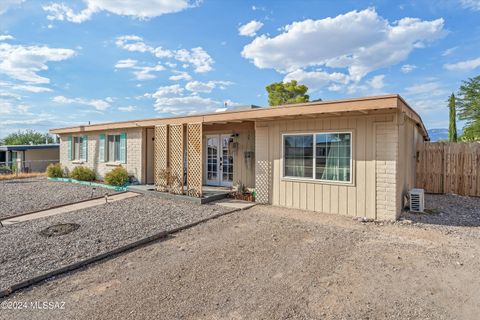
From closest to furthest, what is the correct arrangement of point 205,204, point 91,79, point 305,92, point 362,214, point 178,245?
point 178,245 < point 362,214 < point 205,204 < point 91,79 < point 305,92

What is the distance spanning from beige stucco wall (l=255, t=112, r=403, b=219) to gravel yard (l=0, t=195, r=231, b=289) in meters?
1.93

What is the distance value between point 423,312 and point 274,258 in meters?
1.93

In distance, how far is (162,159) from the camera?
9.34 meters

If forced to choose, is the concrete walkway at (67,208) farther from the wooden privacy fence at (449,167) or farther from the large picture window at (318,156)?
the wooden privacy fence at (449,167)

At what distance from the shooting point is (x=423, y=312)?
2617 millimetres

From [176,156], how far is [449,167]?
32.9ft

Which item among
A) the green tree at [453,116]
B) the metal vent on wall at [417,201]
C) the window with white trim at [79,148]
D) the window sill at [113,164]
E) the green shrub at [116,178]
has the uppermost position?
the green tree at [453,116]

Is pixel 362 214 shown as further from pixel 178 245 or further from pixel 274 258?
pixel 178 245

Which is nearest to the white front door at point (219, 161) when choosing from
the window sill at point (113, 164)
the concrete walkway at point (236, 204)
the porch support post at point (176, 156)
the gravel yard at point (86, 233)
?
the porch support post at point (176, 156)

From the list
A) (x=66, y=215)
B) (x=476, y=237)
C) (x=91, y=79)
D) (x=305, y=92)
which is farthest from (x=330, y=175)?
(x=305, y=92)

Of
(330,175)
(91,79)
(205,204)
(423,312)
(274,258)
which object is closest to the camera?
(423,312)

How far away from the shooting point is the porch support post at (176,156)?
862cm

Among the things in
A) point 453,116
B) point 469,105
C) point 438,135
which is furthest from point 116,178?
point 438,135

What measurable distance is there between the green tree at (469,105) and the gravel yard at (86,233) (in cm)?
2057
